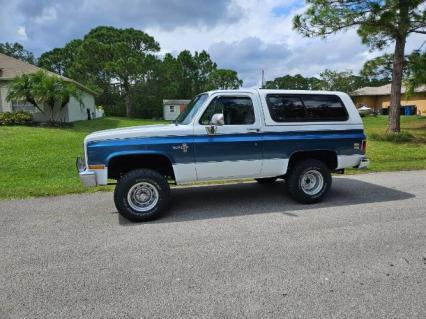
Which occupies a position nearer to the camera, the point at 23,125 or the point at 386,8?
the point at 386,8

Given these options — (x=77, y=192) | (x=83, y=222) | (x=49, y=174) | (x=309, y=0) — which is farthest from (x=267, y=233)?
(x=309, y=0)

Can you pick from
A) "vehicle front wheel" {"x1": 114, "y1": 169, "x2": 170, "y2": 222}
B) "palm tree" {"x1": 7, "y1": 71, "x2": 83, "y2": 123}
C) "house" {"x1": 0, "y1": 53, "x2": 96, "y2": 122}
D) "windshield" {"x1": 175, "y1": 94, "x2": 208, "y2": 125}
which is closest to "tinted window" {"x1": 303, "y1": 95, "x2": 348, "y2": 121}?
"windshield" {"x1": 175, "y1": 94, "x2": 208, "y2": 125}

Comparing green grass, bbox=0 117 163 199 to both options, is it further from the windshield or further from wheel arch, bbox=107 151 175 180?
the windshield

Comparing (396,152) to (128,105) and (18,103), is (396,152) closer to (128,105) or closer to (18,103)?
(18,103)

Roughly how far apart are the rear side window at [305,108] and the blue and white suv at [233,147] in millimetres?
18

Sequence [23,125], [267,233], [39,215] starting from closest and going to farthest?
[267,233]
[39,215]
[23,125]

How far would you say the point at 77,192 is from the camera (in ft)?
25.0

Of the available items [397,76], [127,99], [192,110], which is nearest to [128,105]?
[127,99]

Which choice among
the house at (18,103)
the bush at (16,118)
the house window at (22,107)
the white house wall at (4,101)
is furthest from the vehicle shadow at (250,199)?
the white house wall at (4,101)

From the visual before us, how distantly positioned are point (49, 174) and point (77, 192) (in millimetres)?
2474

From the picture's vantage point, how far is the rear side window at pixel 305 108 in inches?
251

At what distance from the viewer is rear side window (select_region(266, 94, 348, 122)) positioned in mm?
6367

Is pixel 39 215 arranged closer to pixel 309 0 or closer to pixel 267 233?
pixel 267 233

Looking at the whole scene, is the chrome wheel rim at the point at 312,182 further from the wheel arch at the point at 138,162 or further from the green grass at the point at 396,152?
the green grass at the point at 396,152
